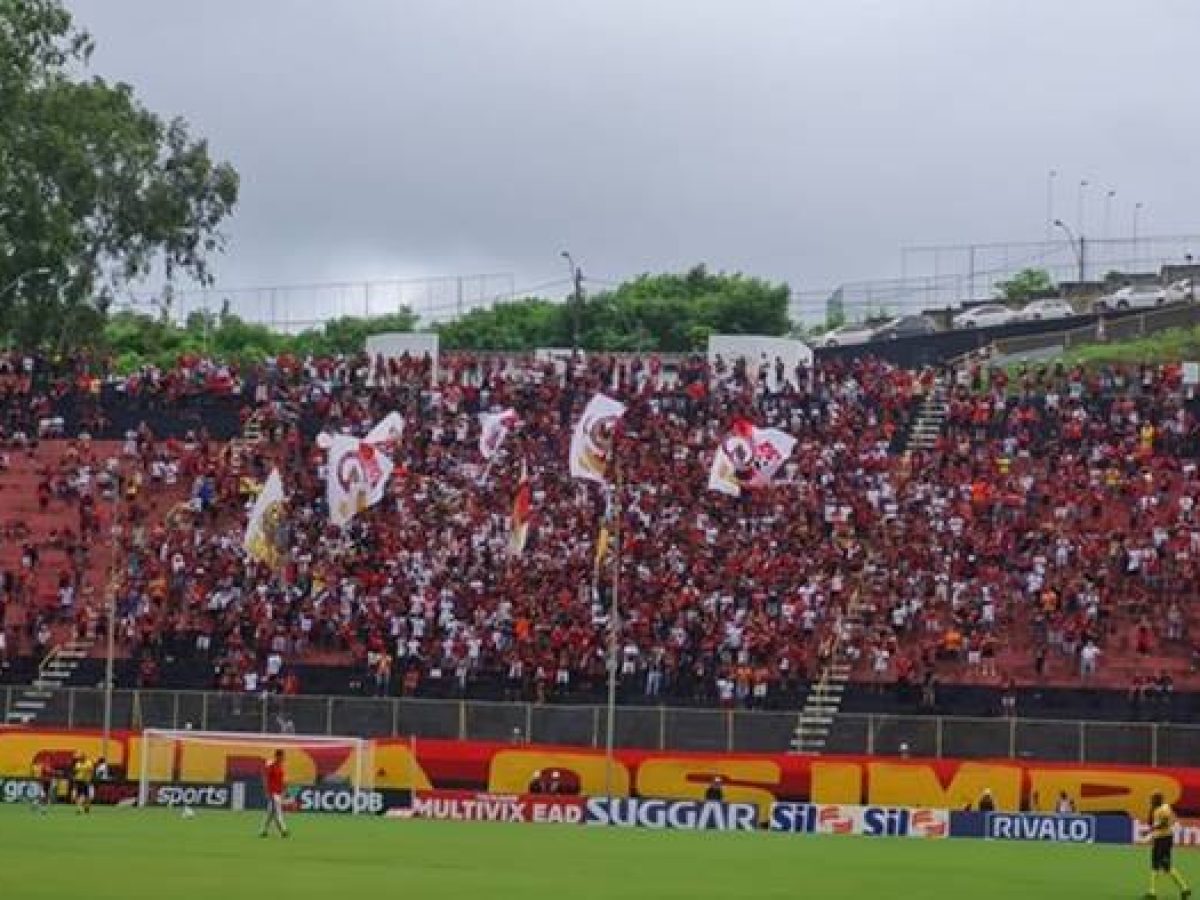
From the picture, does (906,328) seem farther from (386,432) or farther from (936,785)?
(936,785)

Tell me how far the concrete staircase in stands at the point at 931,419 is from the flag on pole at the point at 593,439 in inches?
574

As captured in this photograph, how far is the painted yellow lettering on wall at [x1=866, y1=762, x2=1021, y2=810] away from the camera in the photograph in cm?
7150

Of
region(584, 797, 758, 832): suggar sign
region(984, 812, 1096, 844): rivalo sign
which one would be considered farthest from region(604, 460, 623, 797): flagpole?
region(984, 812, 1096, 844): rivalo sign

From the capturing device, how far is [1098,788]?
71188 millimetres

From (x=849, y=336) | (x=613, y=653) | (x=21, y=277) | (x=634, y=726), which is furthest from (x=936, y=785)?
(x=849, y=336)

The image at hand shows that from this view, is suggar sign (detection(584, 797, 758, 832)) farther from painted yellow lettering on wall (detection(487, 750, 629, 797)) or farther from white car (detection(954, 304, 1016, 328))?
white car (detection(954, 304, 1016, 328))

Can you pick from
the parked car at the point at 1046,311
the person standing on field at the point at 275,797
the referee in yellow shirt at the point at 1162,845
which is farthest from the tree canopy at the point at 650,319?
the referee in yellow shirt at the point at 1162,845

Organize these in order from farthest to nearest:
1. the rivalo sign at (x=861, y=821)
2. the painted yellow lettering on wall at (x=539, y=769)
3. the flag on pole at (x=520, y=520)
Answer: the flag on pole at (x=520, y=520)
the painted yellow lettering on wall at (x=539, y=769)
the rivalo sign at (x=861, y=821)

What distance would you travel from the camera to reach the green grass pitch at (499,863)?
145 feet

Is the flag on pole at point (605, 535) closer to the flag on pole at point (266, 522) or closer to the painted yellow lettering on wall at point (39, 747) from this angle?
the flag on pole at point (266, 522)

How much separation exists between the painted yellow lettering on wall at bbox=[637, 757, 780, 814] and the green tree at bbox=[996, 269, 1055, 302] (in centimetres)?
8282

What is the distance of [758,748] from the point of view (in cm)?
7419

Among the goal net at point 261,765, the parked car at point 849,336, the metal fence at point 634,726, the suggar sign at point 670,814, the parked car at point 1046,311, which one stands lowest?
the suggar sign at point 670,814

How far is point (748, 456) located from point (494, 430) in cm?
909
